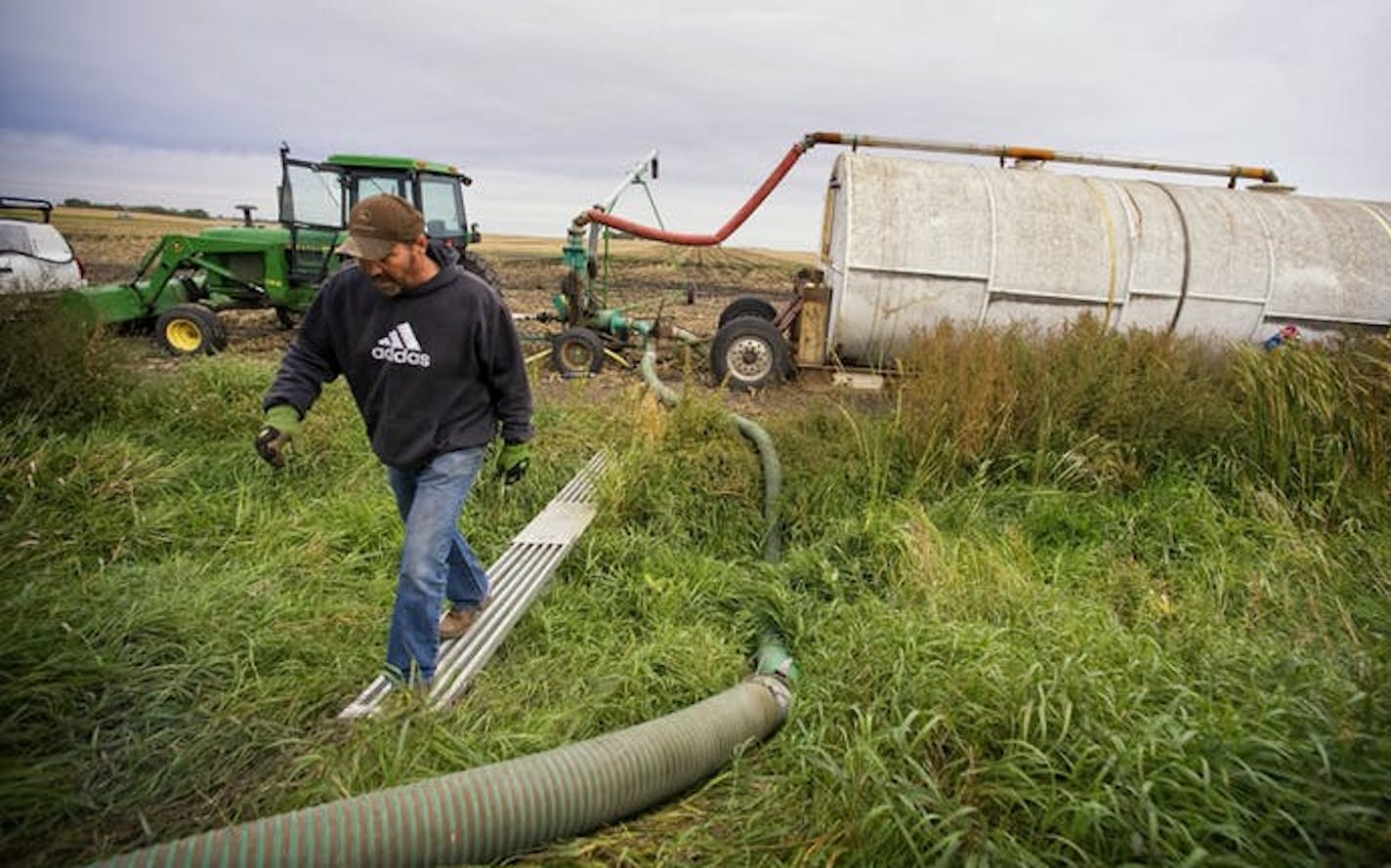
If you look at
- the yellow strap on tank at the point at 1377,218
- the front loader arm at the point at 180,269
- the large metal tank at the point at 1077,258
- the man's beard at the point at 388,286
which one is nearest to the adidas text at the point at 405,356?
the man's beard at the point at 388,286

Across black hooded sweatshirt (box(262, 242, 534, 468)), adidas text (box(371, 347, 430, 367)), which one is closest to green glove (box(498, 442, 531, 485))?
black hooded sweatshirt (box(262, 242, 534, 468))

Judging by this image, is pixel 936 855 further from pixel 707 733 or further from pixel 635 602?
pixel 635 602

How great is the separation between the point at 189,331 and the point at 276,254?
5.23ft

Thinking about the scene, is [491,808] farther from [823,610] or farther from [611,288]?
[611,288]

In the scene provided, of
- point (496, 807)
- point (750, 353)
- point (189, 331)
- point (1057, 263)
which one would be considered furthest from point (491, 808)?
point (189, 331)

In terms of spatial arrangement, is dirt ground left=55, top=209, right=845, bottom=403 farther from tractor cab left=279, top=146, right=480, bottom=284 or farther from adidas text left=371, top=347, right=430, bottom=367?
adidas text left=371, top=347, right=430, bottom=367

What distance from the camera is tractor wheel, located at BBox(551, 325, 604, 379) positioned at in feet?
28.3

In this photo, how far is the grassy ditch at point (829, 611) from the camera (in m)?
1.96

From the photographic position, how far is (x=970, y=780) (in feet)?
6.64

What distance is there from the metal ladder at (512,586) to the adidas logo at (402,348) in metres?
1.19

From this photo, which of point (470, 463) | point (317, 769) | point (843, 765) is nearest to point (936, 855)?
point (843, 765)

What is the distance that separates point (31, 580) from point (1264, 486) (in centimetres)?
656

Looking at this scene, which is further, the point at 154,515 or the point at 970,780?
the point at 154,515

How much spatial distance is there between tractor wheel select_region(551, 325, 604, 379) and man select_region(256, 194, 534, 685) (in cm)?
573
